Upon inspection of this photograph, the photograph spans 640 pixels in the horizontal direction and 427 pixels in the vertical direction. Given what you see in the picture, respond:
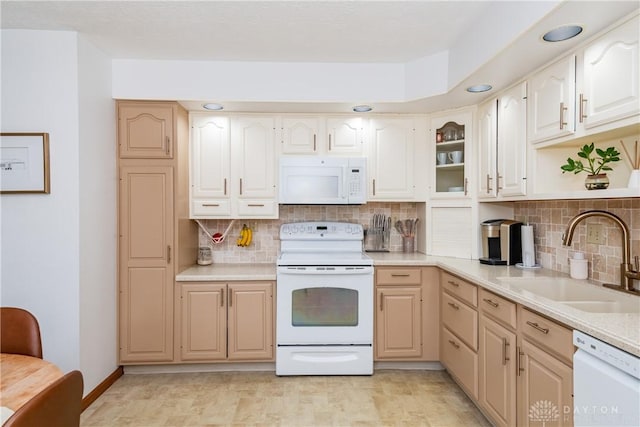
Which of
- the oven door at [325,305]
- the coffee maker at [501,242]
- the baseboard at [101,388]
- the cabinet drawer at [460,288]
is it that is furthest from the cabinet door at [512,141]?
the baseboard at [101,388]

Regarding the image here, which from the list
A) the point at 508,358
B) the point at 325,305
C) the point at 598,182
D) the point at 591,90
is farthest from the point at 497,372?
the point at 591,90

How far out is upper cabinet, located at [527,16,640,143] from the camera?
1.57 meters

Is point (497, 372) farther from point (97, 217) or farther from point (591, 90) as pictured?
point (97, 217)

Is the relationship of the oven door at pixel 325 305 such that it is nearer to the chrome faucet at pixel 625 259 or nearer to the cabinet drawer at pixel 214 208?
the cabinet drawer at pixel 214 208

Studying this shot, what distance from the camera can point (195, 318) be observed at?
294 cm

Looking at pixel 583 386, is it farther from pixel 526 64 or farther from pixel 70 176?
pixel 70 176

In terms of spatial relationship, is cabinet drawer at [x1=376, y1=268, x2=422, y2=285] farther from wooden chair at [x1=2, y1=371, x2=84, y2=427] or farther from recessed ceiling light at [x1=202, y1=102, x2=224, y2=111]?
wooden chair at [x1=2, y1=371, x2=84, y2=427]

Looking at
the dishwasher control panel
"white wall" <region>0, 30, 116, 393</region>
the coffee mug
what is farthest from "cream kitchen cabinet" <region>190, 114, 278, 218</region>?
the dishwasher control panel

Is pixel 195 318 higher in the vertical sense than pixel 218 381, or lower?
higher

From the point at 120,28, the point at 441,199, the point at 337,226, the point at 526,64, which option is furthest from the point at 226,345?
the point at 526,64

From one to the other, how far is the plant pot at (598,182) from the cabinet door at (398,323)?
4.81 feet

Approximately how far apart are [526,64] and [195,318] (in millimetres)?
2877

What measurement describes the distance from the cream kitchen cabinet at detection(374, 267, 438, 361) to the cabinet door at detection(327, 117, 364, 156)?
3.48 feet

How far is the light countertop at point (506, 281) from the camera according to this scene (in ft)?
4.25
